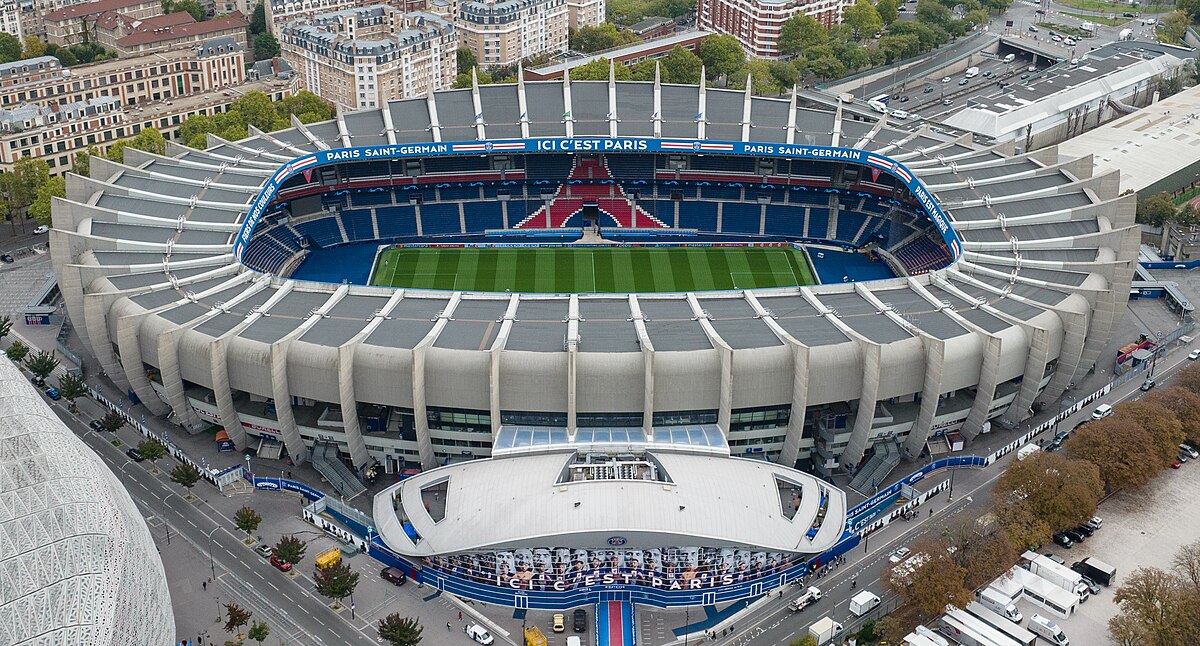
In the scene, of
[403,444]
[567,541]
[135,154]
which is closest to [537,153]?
[135,154]

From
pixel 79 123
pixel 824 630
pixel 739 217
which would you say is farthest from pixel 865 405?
pixel 79 123

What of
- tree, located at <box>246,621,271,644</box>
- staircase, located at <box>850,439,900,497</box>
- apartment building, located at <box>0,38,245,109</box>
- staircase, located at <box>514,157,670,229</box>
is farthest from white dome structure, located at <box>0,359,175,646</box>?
apartment building, located at <box>0,38,245,109</box>

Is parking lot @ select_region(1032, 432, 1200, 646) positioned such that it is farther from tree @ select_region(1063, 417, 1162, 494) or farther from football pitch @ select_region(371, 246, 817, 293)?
football pitch @ select_region(371, 246, 817, 293)

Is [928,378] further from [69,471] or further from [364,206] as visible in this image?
[364,206]

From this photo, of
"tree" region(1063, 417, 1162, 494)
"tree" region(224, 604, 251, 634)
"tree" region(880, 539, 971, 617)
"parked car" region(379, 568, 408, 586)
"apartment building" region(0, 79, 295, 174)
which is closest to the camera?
"tree" region(224, 604, 251, 634)

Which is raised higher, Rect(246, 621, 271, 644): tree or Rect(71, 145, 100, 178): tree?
Rect(71, 145, 100, 178): tree
